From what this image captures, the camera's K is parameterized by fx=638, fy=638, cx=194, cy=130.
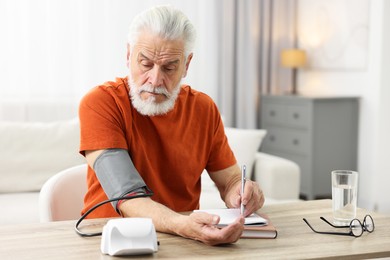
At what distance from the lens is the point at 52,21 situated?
15.0 feet

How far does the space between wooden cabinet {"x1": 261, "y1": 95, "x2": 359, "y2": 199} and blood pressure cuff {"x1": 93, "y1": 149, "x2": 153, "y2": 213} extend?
133 inches

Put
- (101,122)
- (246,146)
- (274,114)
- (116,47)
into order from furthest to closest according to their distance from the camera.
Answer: (274,114) < (116,47) < (246,146) < (101,122)

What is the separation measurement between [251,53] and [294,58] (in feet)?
A: 1.19

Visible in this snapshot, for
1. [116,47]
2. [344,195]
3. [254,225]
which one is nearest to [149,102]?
Answer: [254,225]

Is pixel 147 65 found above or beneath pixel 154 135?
above

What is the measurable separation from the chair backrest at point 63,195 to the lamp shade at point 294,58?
3.52m

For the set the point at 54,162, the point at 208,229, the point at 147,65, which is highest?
the point at 147,65

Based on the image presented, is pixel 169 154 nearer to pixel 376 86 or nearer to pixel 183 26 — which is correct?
pixel 183 26

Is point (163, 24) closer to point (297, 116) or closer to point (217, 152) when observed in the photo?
point (217, 152)

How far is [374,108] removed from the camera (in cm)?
484

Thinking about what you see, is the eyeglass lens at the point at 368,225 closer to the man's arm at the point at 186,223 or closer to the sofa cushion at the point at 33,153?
the man's arm at the point at 186,223

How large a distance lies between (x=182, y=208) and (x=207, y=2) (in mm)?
3431

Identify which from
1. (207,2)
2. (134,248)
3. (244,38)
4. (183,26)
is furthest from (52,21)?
(134,248)

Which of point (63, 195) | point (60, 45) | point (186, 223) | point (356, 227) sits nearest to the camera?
point (186, 223)
